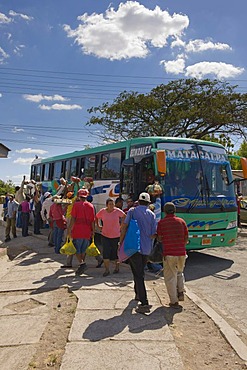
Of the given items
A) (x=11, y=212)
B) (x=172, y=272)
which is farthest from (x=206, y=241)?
(x=11, y=212)

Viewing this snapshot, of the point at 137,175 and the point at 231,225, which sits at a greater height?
the point at 137,175

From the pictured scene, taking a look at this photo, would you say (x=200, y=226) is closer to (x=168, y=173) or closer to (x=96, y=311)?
(x=168, y=173)

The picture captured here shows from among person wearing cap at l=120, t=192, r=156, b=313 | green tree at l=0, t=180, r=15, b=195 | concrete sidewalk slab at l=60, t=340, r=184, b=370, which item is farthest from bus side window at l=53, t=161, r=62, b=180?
green tree at l=0, t=180, r=15, b=195

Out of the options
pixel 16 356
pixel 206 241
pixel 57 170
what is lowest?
pixel 16 356

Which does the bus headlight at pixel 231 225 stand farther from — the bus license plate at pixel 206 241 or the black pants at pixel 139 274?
the black pants at pixel 139 274

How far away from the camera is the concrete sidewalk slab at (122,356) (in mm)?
3686

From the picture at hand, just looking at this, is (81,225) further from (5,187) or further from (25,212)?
(5,187)

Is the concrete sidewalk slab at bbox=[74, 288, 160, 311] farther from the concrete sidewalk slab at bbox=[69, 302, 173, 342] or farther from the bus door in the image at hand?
the bus door

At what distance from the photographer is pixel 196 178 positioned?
9.23 metres

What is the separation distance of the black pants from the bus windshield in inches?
132

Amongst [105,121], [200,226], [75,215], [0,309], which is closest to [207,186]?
[200,226]

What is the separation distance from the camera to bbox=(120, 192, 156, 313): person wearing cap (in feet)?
17.8

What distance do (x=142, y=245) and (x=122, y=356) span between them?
1.97 metres

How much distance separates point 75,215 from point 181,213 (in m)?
2.68
